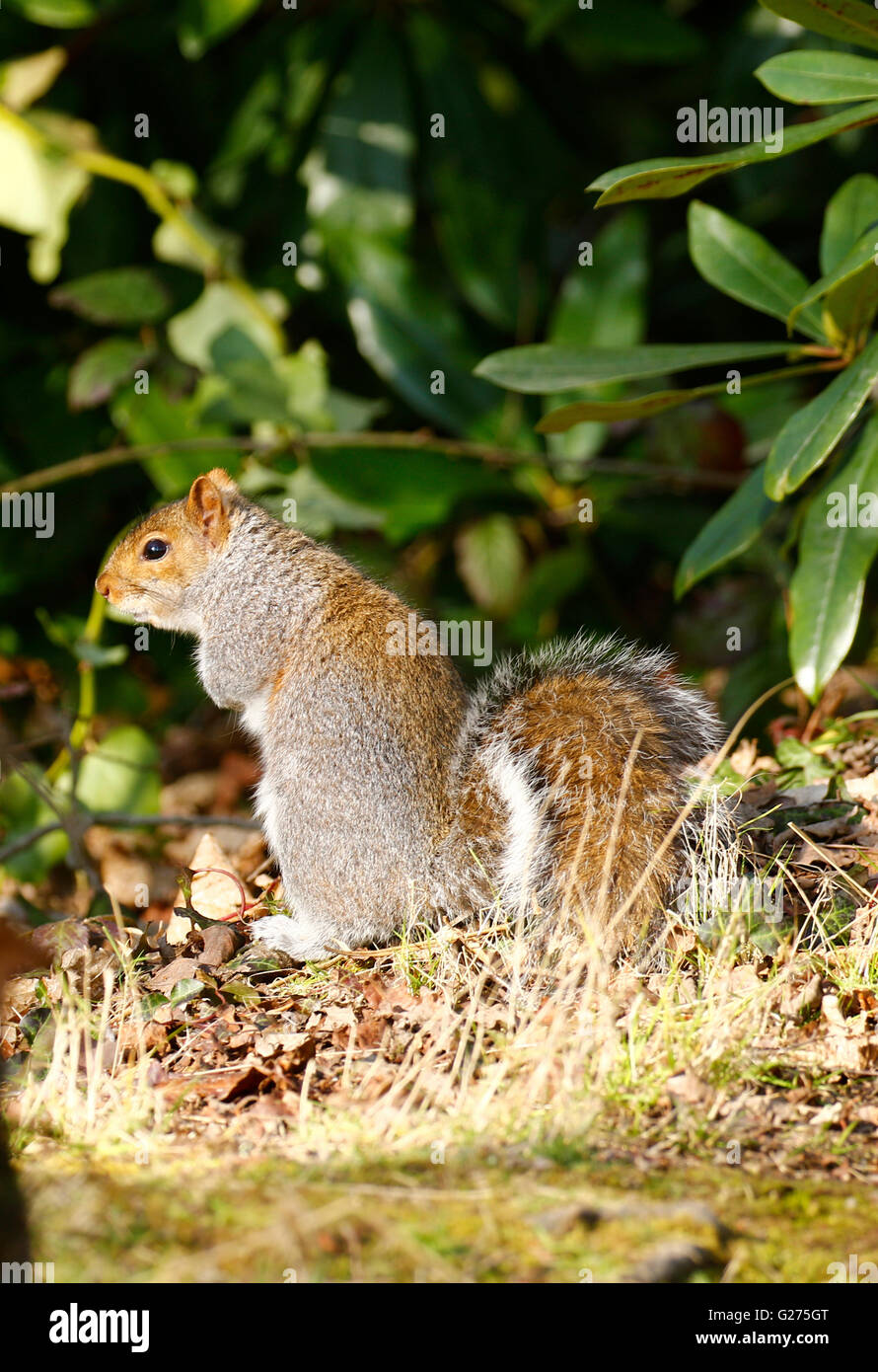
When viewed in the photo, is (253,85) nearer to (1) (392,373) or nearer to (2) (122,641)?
(1) (392,373)

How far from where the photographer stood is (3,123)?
158 inches

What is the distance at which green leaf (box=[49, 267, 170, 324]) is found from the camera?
4.21m

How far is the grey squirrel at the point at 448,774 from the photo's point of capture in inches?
95.0

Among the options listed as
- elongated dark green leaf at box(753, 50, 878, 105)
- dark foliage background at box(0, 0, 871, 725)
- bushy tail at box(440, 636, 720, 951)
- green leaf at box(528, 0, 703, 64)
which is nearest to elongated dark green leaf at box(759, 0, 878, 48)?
elongated dark green leaf at box(753, 50, 878, 105)

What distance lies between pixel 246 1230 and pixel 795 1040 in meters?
1.05

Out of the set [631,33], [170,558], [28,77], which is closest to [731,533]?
[170,558]

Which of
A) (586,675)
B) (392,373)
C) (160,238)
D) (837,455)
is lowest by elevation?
(586,675)

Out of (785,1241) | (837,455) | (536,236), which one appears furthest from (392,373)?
(785,1241)

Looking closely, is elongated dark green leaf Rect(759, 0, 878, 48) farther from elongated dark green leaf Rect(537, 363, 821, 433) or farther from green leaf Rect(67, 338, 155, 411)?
green leaf Rect(67, 338, 155, 411)

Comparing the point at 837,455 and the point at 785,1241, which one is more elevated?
the point at 837,455

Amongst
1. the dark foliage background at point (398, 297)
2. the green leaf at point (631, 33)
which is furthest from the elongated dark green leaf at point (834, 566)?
the green leaf at point (631, 33)

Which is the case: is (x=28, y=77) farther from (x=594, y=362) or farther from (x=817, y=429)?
(x=817, y=429)

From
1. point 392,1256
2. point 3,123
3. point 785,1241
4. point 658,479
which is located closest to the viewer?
point 392,1256

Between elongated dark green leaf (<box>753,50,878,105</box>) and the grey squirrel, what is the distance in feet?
3.74
